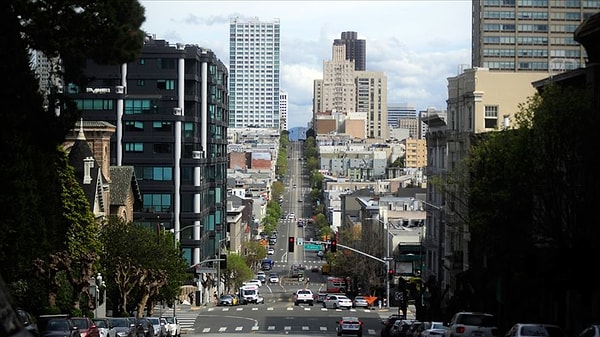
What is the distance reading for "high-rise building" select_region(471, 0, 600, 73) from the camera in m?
152

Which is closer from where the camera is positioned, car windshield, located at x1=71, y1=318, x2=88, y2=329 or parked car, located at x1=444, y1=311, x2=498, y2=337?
car windshield, located at x1=71, y1=318, x2=88, y2=329

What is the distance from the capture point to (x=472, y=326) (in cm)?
4109

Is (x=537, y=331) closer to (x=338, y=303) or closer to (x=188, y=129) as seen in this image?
(x=338, y=303)

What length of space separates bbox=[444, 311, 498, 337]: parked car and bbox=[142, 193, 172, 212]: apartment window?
67.5 metres

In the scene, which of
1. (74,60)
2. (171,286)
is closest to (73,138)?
(171,286)

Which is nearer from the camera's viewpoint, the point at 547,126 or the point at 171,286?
the point at 547,126

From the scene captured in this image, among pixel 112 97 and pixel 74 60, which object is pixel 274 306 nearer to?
pixel 112 97

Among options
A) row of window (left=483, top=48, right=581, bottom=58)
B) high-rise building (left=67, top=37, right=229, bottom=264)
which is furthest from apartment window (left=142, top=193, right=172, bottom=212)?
row of window (left=483, top=48, right=581, bottom=58)

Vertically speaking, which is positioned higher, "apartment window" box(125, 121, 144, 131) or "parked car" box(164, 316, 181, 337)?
"apartment window" box(125, 121, 144, 131)

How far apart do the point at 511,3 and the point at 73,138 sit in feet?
280

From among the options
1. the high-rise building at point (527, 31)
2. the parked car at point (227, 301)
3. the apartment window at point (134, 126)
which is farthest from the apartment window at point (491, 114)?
the high-rise building at point (527, 31)

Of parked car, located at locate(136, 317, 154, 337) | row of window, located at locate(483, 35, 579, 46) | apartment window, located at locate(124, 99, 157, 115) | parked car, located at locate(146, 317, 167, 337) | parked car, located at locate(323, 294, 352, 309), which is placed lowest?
parked car, located at locate(323, 294, 352, 309)

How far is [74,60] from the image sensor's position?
31.7 m

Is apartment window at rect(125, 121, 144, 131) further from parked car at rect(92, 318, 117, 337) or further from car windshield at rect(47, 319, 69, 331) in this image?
car windshield at rect(47, 319, 69, 331)
